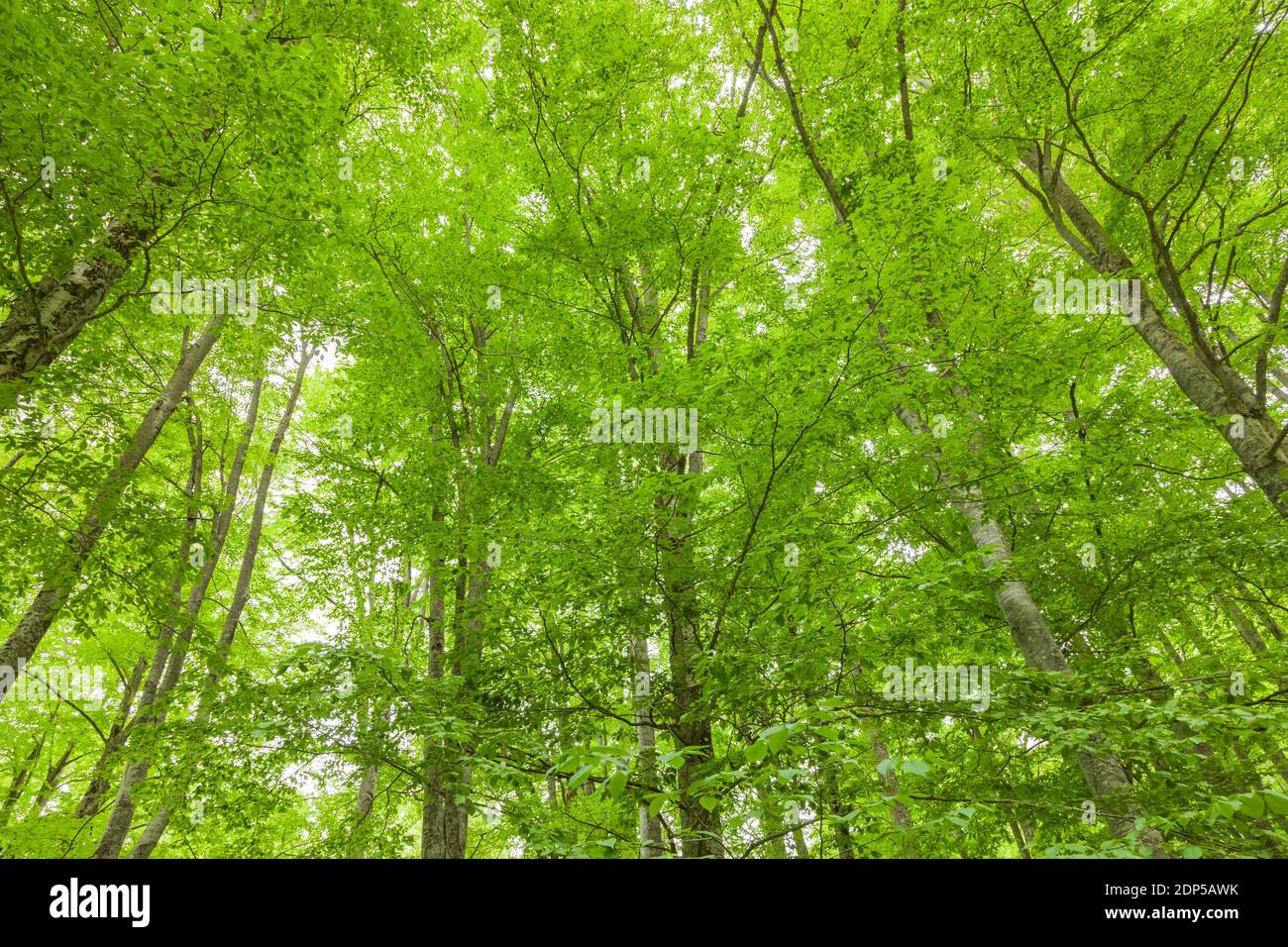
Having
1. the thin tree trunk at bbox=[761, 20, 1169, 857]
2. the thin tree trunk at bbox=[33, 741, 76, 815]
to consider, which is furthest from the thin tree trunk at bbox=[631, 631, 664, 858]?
the thin tree trunk at bbox=[33, 741, 76, 815]

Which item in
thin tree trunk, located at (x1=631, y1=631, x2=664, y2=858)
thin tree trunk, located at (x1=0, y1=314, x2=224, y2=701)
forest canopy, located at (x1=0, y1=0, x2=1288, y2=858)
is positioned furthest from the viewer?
thin tree trunk, located at (x1=0, y1=314, x2=224, y2=701)

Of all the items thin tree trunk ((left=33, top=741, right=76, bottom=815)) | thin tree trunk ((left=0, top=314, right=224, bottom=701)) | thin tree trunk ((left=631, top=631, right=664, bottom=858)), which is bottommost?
thin tree trunk ((left=33, top=741, right=76, bottom=815))

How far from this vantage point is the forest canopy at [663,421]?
4.12 m

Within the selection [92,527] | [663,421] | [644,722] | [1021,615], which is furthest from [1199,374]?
[92,527]

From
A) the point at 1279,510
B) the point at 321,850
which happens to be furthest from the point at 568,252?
the point at 1279,510

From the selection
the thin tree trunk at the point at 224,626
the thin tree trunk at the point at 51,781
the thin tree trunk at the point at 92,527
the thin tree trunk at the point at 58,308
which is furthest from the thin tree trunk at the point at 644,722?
the thin tree trunk at the point at 51,781

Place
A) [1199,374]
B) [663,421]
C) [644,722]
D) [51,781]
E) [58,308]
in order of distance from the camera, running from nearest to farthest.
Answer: [644,722]
[663,421]
[58,308]
[1199,374]
[51,781]

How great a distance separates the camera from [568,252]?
20.1ft

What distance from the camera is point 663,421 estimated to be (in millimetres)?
5145

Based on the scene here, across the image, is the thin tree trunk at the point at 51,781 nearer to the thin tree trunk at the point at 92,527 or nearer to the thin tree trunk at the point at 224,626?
the thin tree trunk at the point at 224,626

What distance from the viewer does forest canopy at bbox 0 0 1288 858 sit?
4.12 m

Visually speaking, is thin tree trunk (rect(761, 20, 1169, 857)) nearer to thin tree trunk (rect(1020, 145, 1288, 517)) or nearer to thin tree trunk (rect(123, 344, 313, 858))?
thin tree trunk (rect(1020, 145, 1288, 517))

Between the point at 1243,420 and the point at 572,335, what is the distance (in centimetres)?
786

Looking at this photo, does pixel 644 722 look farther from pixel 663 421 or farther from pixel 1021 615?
pixel 1021 615
